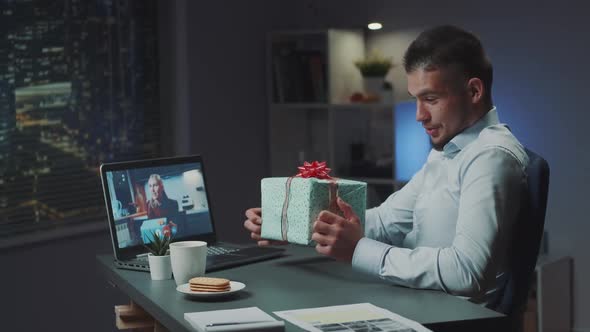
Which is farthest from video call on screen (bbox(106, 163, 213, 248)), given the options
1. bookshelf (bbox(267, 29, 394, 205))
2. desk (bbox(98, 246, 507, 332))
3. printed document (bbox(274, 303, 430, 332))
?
bookshelf (bbox(267, 29, 394, 205))

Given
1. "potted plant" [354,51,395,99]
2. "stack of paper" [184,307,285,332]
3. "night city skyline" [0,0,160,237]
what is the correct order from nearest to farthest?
"stack of paper" [184,307,285,332]
"night city skyline" [0,0,160,237]
"potted plant" [354,51,395,99]

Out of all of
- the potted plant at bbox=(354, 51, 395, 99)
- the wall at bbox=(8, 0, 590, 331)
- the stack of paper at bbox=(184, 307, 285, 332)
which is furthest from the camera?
the potted plant at bbox=(354, 51, 395, 99)

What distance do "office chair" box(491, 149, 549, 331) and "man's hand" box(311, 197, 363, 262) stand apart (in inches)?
14.9

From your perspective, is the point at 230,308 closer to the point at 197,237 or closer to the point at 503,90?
the point at 197,237

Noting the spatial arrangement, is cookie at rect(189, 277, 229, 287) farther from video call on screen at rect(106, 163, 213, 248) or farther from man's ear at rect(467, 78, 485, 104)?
man's ear at rect(467, 78, 485, 104)

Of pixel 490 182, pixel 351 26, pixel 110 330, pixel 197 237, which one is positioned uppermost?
pixel 351 26

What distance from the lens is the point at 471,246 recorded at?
1.89 metres

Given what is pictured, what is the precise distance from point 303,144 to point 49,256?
1724mm

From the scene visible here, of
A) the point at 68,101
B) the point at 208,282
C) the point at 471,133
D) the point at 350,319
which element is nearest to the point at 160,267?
the point at 208,282

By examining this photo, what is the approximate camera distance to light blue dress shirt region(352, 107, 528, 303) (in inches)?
74.7

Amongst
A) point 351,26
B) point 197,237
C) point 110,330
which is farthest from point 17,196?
point 351,26

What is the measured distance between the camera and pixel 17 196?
3.93 metres

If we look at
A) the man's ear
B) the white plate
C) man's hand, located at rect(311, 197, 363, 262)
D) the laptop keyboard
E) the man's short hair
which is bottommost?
the white plate

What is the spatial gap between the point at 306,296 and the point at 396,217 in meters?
0.62
